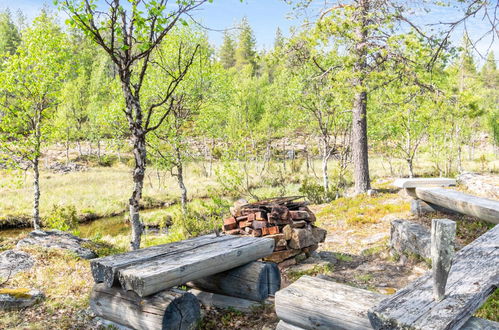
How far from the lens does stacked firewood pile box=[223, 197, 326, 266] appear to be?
746cm

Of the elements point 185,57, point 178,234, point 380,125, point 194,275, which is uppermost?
point 185,57

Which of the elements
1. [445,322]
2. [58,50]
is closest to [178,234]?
[58,50]

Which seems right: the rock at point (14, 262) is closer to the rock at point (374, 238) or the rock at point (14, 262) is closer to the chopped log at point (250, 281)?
the chopped log at point (250, 281)

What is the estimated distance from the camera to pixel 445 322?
2.74 meters

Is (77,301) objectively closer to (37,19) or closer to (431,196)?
(431,196)

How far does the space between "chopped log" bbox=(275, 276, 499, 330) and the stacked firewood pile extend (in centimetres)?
329

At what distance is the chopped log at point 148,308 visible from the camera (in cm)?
414

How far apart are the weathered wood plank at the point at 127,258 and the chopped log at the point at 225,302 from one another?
840 millimetres

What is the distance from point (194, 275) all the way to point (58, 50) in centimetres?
1299

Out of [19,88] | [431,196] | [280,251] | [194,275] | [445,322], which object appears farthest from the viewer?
[19,88]

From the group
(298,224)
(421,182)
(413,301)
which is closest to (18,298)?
(298,224)

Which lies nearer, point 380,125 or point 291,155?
point 380,125

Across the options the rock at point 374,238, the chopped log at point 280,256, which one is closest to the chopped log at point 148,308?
the chopped log at point 280,256

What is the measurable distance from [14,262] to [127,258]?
12.5ft
